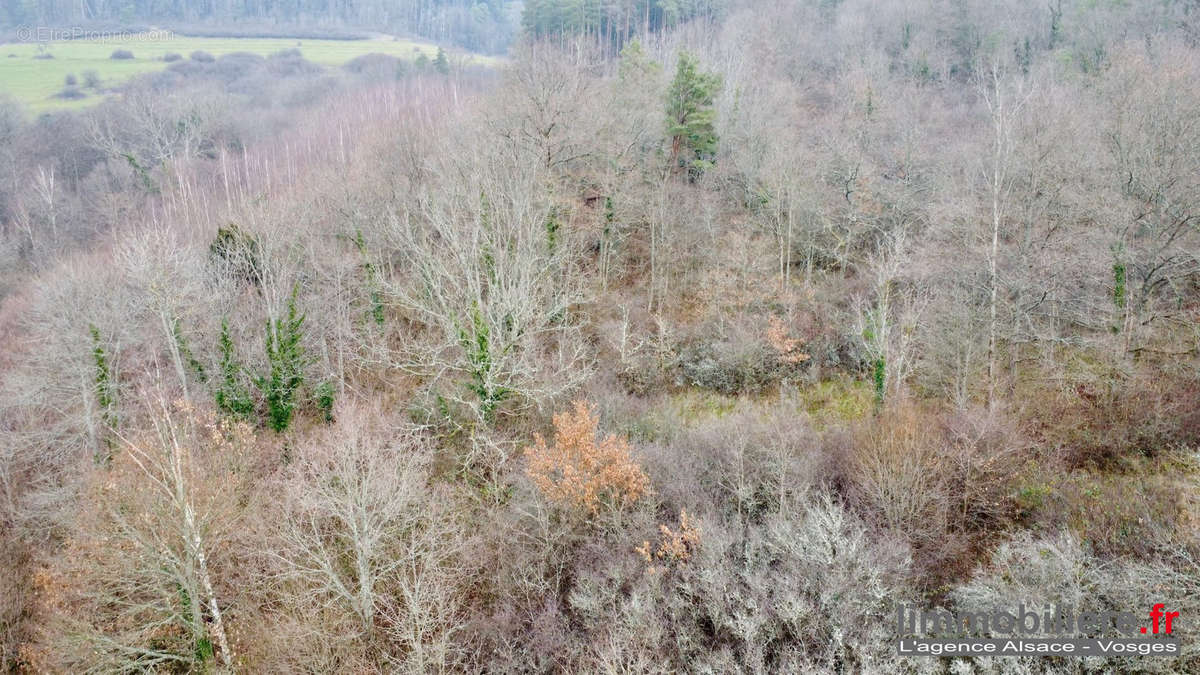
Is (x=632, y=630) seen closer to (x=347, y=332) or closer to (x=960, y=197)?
(x=347, y=332)

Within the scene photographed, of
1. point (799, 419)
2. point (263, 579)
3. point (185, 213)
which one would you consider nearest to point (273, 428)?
point (263, 579)

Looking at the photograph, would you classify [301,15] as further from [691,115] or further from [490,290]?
[490,290]

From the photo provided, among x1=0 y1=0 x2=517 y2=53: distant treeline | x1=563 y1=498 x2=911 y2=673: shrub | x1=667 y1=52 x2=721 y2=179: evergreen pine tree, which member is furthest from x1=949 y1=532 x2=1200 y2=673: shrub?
x1=0 y1=0 x2=517 y2=53: distant treeline

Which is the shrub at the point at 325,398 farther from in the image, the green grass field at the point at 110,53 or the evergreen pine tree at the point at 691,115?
the green grass field at the point at 110,53

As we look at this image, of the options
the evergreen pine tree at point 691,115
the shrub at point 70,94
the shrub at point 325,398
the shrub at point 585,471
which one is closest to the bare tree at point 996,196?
the shrub at point 585,471

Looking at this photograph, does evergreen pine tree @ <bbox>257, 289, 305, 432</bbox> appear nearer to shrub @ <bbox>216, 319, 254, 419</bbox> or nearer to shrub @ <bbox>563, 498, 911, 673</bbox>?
shrub @ <bbox>216, 319, 254, 419</bbox>

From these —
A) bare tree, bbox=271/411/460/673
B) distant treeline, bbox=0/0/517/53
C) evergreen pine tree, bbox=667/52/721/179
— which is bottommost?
bare tree, bbox=271/411/460/673
